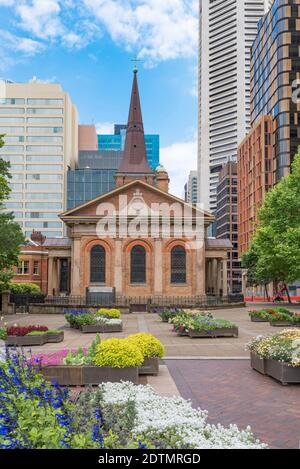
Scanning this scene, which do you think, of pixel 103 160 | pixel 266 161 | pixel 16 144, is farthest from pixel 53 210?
pixel 266 161

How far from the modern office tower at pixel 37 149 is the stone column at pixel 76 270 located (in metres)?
70.8

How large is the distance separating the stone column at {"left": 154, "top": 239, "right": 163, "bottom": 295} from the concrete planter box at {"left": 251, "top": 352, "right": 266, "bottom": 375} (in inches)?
1382

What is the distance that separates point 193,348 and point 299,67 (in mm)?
82323

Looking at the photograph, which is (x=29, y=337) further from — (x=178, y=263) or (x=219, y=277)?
(x=219, y=277)

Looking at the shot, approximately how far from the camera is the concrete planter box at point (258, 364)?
1284cm

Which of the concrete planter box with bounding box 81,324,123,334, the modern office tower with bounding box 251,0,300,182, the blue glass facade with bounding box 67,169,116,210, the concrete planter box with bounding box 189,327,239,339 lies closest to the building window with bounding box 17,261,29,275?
the concrete planter box with bounding box 81,324,123,334

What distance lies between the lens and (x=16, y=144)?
4715 inches

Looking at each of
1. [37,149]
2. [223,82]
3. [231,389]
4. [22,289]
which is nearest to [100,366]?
[231,389]

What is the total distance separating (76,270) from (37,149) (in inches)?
3067

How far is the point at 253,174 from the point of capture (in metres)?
99.9

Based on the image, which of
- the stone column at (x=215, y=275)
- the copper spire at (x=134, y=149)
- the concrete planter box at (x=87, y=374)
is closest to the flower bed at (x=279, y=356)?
the concrete planter box at (x=87, y=374)

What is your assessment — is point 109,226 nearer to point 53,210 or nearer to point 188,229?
point 188,229

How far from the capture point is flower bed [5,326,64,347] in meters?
18.9

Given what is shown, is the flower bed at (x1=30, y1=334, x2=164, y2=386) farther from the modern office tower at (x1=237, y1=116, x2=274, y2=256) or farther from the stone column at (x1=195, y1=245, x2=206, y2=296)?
the modern office tower at (x1=237, y1=116, x2=274, y2=256)
